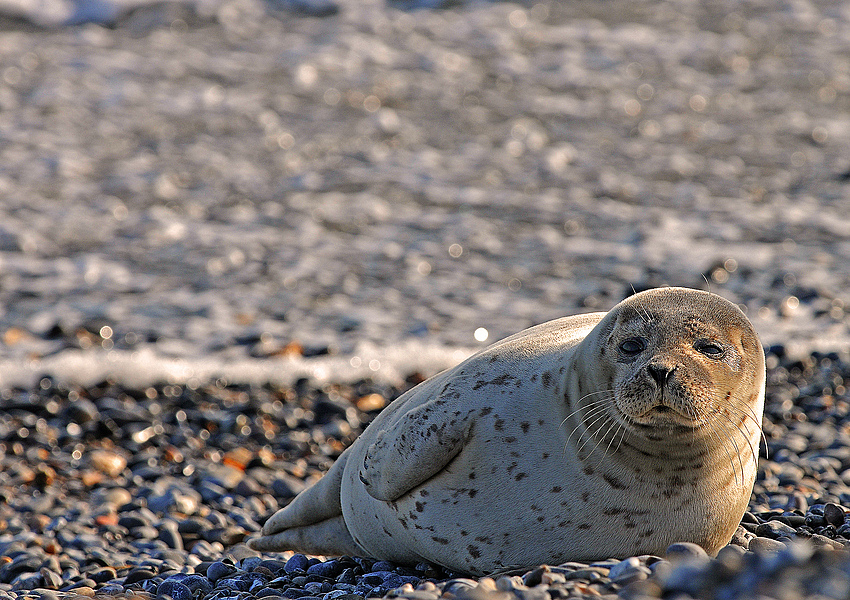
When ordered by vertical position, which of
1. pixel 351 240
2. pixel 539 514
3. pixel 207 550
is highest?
pixel 539 514

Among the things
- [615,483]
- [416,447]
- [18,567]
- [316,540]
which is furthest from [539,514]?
[18,567]

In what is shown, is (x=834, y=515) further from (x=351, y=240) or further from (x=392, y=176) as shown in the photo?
(x=392, y=176)

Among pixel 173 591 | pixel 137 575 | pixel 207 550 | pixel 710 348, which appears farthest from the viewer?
pixel 207 550

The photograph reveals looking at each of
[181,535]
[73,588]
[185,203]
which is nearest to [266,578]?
[73,588]

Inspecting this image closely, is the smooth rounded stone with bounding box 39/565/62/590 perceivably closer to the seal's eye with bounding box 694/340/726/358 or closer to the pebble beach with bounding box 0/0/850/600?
the pebble beach with bounding box 0/0/850/600

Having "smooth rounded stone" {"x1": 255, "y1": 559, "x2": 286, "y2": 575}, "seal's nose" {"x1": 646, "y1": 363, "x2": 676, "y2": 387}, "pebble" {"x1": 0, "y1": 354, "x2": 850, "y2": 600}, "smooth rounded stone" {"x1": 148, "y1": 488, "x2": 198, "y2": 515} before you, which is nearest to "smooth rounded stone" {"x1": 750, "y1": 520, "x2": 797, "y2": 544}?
"pebble" {"x1": 0, "y1": 354, "x2": 850, "y2": 600}

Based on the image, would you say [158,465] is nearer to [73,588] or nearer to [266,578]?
[73,588]

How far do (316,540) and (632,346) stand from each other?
1562mm

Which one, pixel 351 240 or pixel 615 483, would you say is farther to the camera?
pixel 351 240

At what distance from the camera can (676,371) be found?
8.66 ft

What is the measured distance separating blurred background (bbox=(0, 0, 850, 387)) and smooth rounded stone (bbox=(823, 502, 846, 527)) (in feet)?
9.97

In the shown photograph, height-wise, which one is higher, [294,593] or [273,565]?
[294,593]

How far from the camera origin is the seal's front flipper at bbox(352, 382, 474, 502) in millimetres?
3023

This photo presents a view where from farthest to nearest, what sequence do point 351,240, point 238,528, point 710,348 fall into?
point 351,240, point 238,528, point 710,348
